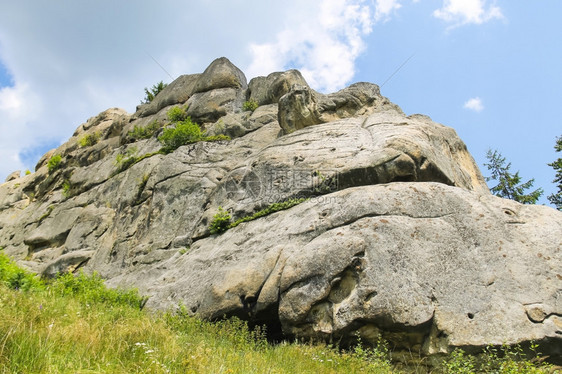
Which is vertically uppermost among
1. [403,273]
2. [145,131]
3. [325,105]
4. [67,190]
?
[145,131]

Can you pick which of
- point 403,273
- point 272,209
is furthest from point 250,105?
point 403,273

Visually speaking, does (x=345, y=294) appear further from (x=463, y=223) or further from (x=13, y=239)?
(x=13, y=239)

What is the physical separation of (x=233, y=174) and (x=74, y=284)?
6.80 metres

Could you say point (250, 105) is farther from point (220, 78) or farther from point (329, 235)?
point (329, 235)

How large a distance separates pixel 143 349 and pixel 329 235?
5.72 meters

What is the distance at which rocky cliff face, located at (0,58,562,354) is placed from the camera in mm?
9133

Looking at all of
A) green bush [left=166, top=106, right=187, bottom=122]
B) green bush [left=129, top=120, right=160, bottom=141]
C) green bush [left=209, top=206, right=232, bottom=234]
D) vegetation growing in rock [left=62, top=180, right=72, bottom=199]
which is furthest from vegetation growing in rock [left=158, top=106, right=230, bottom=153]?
vegetation growing in rock [left=62, top=180, right=72, bottom=199]

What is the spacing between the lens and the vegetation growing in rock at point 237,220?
14117mm

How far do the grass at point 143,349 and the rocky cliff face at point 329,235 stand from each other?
28.3 inches

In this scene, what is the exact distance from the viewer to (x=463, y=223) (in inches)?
424

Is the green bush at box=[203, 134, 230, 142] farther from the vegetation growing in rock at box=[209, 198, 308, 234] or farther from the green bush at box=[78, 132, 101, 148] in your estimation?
the green bush at box=[78, 132, 101, 148]

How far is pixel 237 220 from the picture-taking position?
1505 centimetres

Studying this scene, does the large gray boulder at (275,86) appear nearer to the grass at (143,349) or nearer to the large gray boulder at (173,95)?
the large gray boulder at (173,95)

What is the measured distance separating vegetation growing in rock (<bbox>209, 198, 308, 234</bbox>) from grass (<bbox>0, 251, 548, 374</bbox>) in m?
4.48
